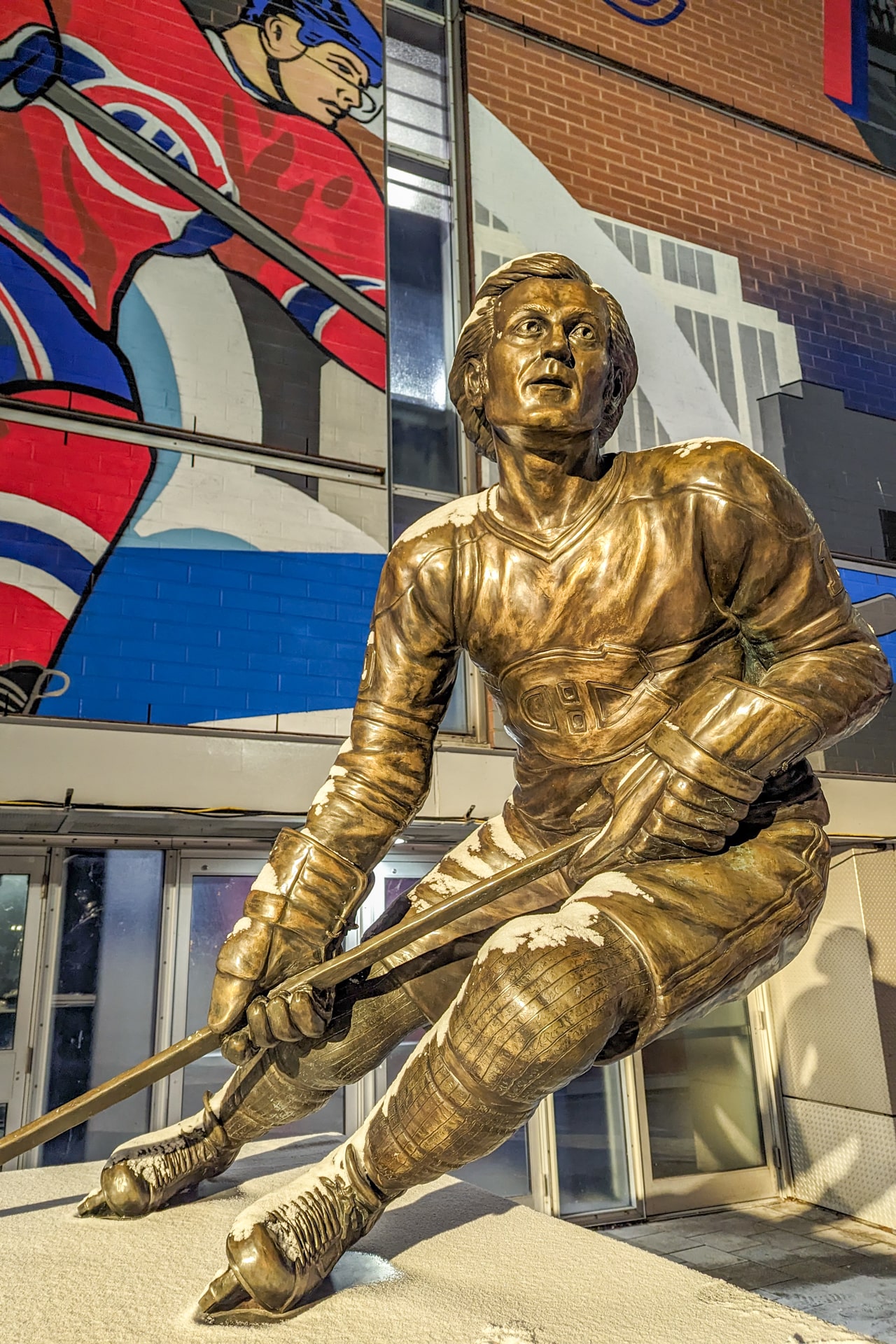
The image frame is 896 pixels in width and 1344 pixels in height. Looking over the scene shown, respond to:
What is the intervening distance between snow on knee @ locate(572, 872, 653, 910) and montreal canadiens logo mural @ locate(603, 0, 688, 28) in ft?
24.9

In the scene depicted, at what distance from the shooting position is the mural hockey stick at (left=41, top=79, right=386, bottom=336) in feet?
16.9

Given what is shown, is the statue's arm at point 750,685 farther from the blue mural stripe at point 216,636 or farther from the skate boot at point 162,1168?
the blue mural stripe at point 216,636

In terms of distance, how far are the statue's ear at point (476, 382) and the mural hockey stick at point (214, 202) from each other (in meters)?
4.07

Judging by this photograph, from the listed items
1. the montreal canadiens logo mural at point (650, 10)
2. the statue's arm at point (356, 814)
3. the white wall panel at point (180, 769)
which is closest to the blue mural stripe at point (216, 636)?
the white wall panel at point (180, 769)

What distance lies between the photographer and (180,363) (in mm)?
5137

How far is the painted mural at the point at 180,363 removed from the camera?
4.66 meters

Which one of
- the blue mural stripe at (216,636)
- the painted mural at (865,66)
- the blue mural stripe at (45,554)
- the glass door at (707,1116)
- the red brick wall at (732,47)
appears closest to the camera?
the blue mural stripe at (45,554)

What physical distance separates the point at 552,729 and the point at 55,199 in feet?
15.2

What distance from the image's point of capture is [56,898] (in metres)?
4.82

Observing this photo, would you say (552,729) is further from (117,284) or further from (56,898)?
(117,284)

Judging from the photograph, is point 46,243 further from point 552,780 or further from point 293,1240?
point 293,1240

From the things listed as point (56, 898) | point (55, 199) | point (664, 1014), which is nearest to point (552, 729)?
point (664, 1014)

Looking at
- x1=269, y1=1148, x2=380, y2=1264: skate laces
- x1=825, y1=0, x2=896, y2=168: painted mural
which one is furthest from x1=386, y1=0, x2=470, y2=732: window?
x1=269, y1=1148, x2=380, y2=1264: skate laces

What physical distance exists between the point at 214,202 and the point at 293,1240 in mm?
5254
